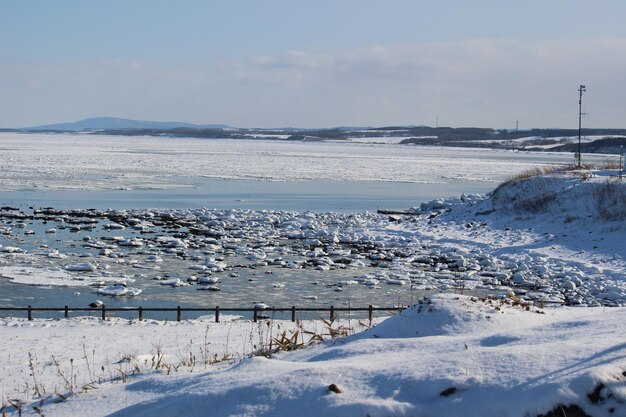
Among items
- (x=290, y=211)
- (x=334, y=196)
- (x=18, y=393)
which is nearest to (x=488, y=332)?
(x=18, y=393)

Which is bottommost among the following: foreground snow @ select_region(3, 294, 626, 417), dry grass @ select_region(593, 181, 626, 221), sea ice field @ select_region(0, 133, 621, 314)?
sea ice field @ select_region(0, 133, 621, 314)

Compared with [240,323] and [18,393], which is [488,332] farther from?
[240,323]

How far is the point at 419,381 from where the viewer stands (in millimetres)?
6012

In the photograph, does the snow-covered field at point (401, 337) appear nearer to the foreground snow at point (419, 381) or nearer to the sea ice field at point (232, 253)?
the foreground snow at point (419, 381)

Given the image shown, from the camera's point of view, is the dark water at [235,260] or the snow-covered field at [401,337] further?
the dark water at [235,260]

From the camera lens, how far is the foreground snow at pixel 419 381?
555cm

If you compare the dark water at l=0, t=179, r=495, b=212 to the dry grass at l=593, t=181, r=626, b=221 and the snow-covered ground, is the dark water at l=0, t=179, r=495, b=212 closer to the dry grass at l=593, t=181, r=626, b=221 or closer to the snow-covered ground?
the dry grass at l=593, t=181, r=626, b=221

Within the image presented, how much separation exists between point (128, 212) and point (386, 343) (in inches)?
1101

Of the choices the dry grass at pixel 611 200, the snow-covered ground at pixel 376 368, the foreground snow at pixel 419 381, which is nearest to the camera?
the foreground snow at pixel 419 381

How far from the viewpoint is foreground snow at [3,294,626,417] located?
5555mm

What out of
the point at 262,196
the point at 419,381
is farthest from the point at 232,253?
the point at 419,381

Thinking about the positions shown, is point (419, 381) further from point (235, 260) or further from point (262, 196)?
point (262, 196)

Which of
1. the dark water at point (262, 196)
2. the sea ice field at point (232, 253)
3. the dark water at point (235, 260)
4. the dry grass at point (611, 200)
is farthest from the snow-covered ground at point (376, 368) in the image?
the dark water at point (262, 196)

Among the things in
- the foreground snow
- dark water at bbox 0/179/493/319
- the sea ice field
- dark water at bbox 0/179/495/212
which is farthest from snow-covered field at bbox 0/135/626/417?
dark water at bbox 0/179/495/212
